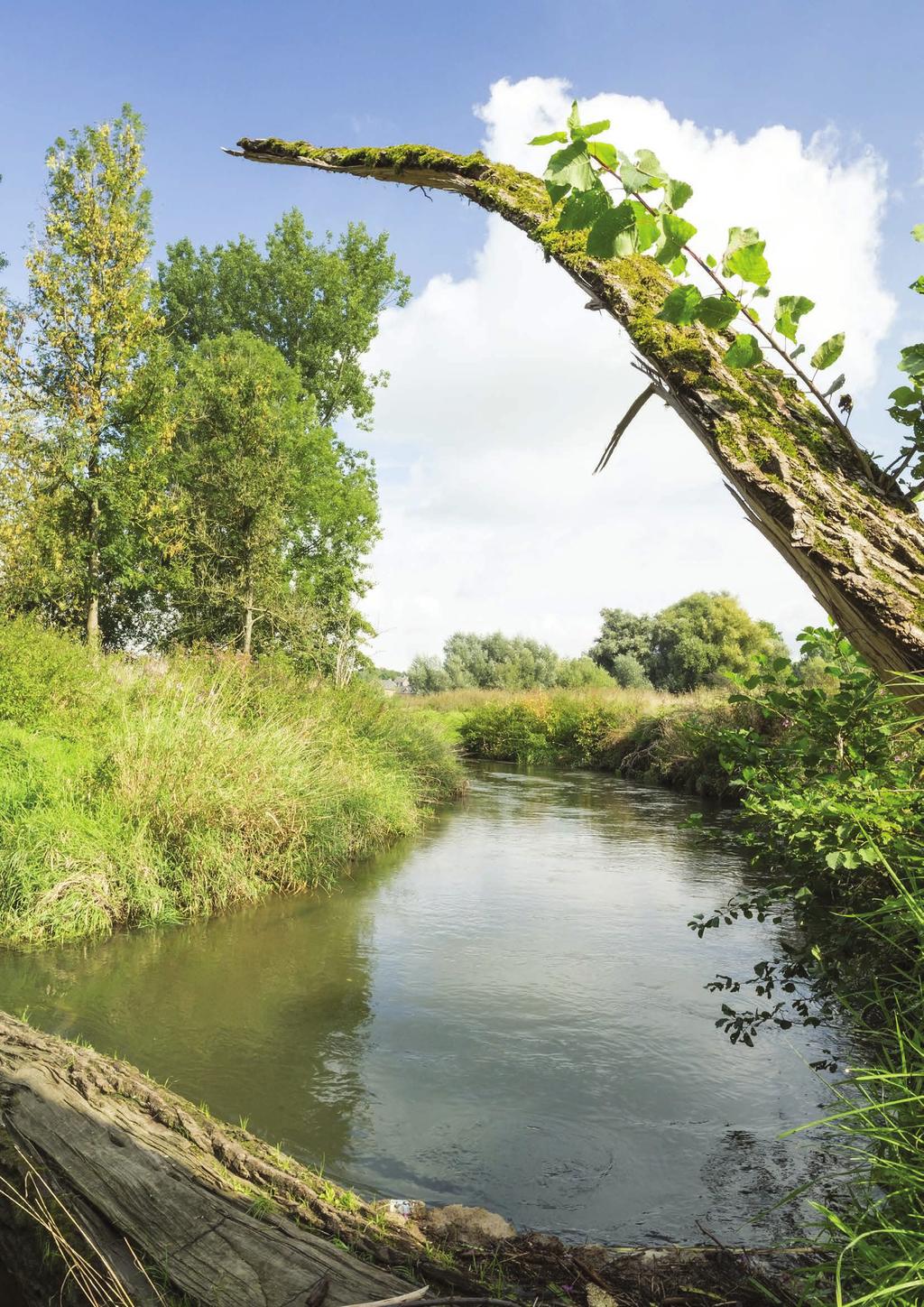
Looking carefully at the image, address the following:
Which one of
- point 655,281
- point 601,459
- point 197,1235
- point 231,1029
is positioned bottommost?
point 231,1029

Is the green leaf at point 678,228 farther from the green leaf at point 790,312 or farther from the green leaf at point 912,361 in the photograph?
the green leaf at point 912,361

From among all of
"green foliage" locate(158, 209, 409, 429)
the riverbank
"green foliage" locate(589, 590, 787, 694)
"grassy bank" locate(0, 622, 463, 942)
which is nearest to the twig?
the riverbank

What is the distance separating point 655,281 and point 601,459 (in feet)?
1.21

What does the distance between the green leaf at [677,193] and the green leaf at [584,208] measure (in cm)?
10

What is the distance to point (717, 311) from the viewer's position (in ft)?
4.92

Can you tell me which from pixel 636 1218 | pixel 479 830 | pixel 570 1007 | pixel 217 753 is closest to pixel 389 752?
pixel 479 830

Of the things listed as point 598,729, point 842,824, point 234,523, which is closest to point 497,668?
point 598,729

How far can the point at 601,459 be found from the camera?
1.75 meters

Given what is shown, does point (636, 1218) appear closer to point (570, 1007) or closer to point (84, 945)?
point (570, 1007)

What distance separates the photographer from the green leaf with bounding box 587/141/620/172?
1421 mm

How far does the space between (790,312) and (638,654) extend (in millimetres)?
44364

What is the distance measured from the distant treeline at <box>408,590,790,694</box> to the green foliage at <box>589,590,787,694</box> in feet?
0.14

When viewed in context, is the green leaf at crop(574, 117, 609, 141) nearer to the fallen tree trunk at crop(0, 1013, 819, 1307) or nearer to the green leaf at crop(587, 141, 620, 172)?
the green leaf at crop(587, 141, 620, 172)

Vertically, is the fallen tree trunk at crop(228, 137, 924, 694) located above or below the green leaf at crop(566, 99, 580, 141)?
below
